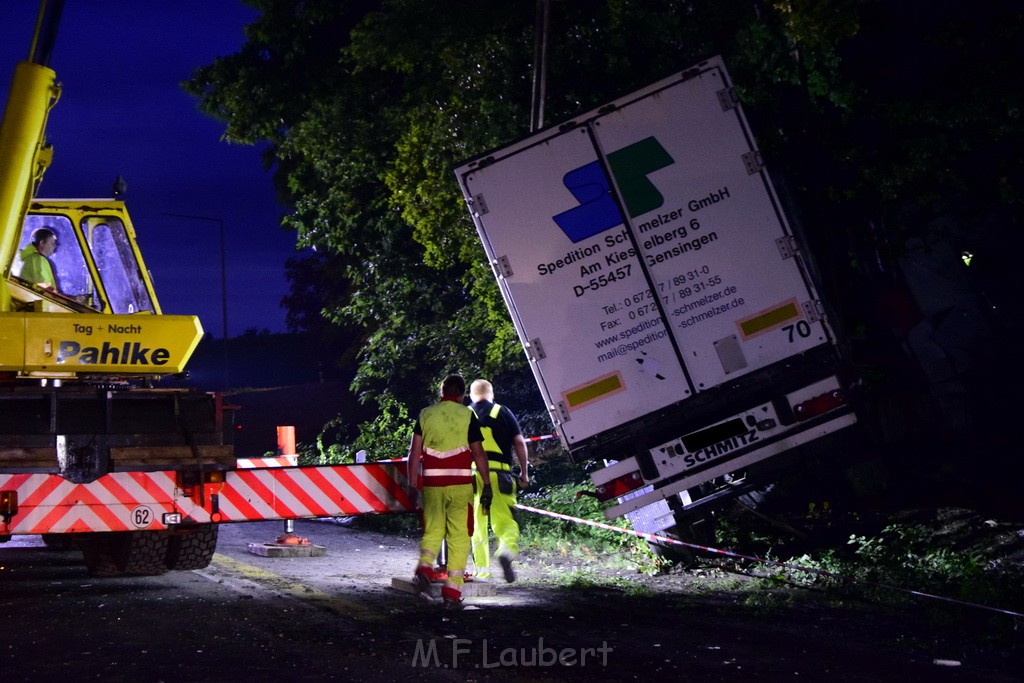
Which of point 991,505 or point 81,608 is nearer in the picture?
point 81,608

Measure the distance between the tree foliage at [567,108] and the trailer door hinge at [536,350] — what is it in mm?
1963

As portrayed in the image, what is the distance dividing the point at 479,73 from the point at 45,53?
645cm

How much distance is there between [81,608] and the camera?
8922mm

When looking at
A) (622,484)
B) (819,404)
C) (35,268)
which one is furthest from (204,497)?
(819,404)

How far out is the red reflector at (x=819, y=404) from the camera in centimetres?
965

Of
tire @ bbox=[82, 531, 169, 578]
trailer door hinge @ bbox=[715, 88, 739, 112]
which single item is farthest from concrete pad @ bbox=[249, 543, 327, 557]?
trailer door hinge @ bbox=[715, 88, 739, 112]

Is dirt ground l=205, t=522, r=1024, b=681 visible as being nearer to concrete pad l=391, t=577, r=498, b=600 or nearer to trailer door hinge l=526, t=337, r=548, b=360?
concrete pad l=391, t=577, r=498, b=600

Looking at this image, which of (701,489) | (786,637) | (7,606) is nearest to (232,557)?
(7,606)

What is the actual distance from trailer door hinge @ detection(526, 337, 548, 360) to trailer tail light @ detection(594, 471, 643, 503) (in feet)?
3.69

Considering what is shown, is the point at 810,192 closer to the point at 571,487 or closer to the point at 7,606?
the point at 571,487

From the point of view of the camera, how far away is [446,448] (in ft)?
30.7

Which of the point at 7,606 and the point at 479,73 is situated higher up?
the point at 479,73

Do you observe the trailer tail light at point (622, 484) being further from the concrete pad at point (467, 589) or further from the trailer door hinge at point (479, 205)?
the trailer door hinge at point (479, 205)

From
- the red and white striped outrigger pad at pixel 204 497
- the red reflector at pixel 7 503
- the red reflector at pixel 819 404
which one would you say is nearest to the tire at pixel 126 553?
the red and white striped outrigger pad at pixel 204 497
